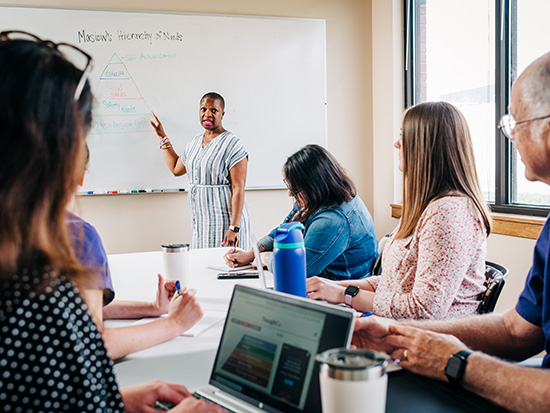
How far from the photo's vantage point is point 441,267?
1384mm

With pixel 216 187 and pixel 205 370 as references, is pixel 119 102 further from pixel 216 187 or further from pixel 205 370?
pixel 205 370

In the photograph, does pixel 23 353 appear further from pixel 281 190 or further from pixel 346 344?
pixel 281 190

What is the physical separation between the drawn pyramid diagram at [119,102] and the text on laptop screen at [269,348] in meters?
2.94

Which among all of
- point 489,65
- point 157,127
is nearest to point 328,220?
point 489,65

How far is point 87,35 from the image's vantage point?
3.52 metres

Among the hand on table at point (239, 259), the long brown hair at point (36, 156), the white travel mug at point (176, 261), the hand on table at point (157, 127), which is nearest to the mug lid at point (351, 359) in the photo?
the long brown hair at point (36, 156)

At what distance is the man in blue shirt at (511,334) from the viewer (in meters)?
0.91

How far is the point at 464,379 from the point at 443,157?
773mm

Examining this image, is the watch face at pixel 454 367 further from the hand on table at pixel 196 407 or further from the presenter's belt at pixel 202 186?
the presenter's belt at pixel 202 186

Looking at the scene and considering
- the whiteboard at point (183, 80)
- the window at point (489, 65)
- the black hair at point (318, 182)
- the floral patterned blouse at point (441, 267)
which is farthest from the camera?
the whiteboard at point (183, 80)

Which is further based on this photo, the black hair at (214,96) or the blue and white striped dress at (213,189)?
Result: the black hair at (214,96)

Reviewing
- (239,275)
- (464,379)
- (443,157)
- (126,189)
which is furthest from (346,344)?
(126,189)

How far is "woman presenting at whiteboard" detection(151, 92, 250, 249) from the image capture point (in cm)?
333

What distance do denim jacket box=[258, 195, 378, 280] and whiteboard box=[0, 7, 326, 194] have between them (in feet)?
6.07
